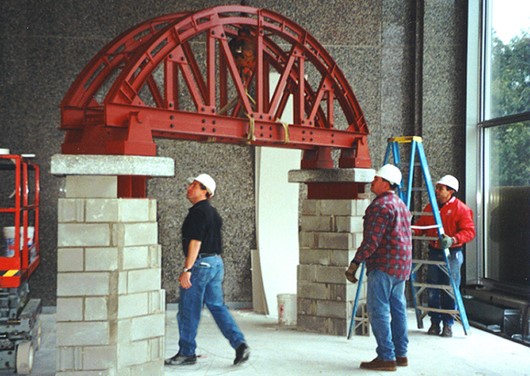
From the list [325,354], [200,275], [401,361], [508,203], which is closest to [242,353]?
[200,275]

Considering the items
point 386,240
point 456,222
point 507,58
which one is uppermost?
point 507,58

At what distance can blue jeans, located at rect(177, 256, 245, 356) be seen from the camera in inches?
260

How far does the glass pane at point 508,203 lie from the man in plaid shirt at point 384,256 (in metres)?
3.60

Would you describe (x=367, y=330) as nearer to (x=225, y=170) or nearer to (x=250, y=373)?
(x=250, y=373)

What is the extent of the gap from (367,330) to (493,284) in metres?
2.81

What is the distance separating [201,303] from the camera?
6.65 metres

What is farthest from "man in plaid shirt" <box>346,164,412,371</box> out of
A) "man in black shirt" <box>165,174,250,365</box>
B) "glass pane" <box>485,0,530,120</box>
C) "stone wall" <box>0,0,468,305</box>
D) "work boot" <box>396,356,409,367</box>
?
"stone wall" <box>0,0,468,305</box>

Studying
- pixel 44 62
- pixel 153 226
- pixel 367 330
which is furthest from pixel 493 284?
pixel 44 62

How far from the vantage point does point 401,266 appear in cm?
649

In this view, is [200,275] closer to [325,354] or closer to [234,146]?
[325,354]

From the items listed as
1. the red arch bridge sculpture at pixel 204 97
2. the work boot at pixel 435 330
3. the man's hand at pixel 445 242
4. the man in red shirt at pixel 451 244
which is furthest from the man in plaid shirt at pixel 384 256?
the work boot at pixel 435 330

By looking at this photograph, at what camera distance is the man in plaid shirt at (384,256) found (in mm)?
6449

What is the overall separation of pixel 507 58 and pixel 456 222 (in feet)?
9.41

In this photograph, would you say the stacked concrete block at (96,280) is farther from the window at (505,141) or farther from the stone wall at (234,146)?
the window at (505,141)
